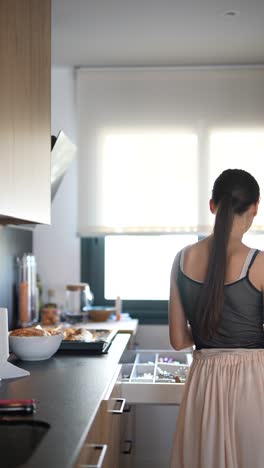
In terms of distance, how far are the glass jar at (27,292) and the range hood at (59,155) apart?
1.38 feet

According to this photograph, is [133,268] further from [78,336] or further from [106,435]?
[106,435]

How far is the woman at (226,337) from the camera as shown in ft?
6.07

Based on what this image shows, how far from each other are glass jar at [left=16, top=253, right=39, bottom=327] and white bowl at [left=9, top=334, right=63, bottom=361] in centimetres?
101

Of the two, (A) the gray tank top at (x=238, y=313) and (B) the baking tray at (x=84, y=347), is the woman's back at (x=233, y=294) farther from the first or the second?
(B) the baking tray at (x=84, y=347)

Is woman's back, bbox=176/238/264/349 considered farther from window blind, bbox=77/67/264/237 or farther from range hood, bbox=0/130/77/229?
window blind, bbox=77/67/264/237

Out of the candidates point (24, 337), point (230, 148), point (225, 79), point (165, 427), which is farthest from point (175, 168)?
point (24, 337)

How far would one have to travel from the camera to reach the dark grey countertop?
1.24 meters

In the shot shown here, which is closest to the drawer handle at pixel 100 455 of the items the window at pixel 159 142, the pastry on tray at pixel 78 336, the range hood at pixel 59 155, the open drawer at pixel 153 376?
the open drawer at pixel 153 376

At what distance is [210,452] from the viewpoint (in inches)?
74.7

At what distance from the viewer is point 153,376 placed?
8.19 feet

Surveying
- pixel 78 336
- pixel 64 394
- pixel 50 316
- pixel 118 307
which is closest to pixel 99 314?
pixel 118 307

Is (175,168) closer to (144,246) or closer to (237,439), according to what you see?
(144,246)

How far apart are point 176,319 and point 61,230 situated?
1.91 m

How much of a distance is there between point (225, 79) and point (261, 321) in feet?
7.16
